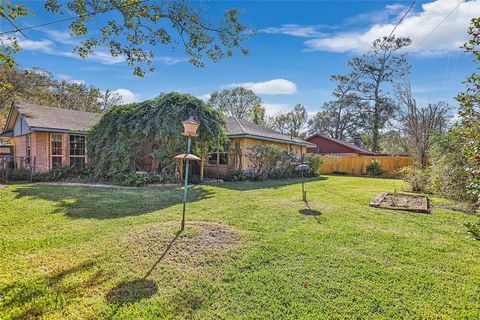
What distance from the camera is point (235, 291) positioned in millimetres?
3090

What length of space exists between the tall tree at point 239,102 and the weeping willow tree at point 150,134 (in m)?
25.9

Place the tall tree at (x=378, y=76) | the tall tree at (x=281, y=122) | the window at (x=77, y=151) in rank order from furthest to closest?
the tall tree at (x=281, y=122)
the tall tree at (x=378, y=76)
the window at (x=77, y=151)

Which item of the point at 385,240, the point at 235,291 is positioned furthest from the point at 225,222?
the point at 385,240

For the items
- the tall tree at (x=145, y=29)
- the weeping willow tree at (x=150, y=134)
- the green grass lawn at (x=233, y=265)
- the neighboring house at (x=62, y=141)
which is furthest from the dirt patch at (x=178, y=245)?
the neighboring house at (x=62, y=141)

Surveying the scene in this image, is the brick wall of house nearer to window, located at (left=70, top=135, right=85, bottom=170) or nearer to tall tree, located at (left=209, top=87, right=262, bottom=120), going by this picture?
window, located at (left=70, top=135, right=85, bottom=170)

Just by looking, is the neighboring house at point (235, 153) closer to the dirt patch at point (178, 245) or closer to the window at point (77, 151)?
the window at point (77, 151)

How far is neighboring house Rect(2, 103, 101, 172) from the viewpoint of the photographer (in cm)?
1293

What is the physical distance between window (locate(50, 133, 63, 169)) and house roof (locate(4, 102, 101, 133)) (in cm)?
66

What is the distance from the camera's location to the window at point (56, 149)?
13.3 m

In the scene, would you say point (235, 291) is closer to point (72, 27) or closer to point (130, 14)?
point (130, 14)

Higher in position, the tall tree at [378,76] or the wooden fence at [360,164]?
the tall tree at [378,76]

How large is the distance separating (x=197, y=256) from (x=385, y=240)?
3484mm

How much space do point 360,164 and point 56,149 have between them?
20912mm

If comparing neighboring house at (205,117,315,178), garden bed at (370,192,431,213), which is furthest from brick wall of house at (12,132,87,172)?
garden bed at (370,192,431,213)
